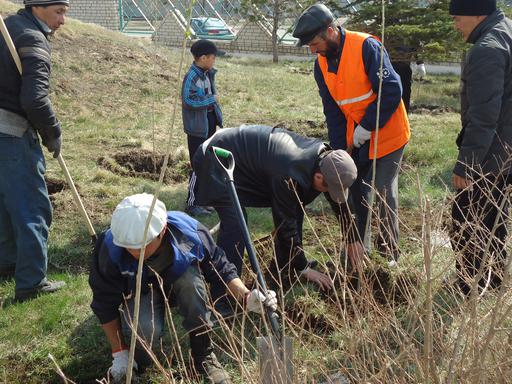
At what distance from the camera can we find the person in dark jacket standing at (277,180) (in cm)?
333

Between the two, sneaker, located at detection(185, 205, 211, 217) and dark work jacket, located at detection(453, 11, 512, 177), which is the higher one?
dark work jacket, located at detection(453, 11, 512, 177)

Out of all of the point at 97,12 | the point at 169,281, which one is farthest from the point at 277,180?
the point at 97,12

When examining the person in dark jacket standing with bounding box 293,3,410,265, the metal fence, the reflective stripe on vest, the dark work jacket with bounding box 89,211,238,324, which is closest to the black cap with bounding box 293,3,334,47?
the person in dark jacket standing with bounding box 293,3,410,265

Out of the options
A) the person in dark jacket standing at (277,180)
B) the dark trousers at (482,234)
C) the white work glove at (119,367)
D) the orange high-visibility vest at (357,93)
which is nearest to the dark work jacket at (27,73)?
the person in dark jacket standing at (277,180)

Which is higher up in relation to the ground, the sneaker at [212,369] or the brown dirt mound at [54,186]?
the sneaker at [212,369]

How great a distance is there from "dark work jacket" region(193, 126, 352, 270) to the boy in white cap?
540 millimetres

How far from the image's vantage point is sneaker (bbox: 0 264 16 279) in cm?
424

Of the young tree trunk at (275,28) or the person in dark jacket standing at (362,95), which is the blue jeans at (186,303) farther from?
the young tree trunk at (275,28)

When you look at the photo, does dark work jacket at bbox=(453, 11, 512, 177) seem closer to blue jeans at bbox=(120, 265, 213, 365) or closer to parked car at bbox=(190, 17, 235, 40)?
blue jeans at bbox=(120, 265, 213, 365)

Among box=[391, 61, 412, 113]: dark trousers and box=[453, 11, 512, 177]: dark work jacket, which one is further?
box=[391, 61, 412, 113]: dark trousers

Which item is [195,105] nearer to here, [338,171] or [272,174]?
[272,174]

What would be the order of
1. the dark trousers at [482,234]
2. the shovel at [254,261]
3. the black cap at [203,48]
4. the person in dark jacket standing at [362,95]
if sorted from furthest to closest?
the black cap at [203,48]
the person in dark jacket standing at [362,95]
the shovel at [254,261]
the dark trousers at [482,234]

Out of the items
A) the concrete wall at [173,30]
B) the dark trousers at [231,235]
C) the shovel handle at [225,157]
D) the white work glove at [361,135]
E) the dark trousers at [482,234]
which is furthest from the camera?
the concrete wall at [173,30]

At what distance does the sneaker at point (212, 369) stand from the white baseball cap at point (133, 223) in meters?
0.79
